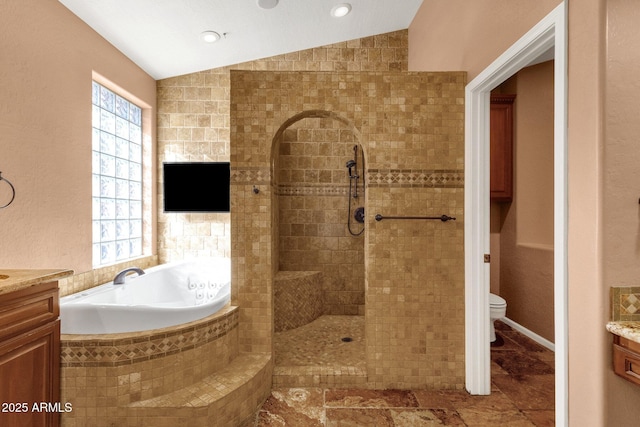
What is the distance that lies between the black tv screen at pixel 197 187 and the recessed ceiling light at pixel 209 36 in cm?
120

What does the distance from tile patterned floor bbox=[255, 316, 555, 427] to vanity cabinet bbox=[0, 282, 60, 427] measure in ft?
3.45

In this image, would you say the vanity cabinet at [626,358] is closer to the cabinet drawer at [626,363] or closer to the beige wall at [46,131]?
the cabinet drawer at [626,363]

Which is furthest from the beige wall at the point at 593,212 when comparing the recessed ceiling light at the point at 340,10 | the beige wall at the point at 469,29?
the recessed ceiling light at the point at 340,10

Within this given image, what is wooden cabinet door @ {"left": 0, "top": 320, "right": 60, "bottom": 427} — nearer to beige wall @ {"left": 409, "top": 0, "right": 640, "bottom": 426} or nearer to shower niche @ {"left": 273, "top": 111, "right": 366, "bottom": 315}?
shower niche @ {"left": 273, "top": 111, "right": 366, "bottom": 315}

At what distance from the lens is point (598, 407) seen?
3.68ft

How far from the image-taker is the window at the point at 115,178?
2764 mm

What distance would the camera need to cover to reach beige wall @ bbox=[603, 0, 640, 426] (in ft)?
3.58

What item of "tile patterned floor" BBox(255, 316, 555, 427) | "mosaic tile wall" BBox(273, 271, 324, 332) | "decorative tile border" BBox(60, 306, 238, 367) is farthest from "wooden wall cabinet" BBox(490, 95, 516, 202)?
"decorative tile border" BBox(60, 306, 238, 367)

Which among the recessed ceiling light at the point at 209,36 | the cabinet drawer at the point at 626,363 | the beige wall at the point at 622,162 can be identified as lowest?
the cabinet drawer at the point at 626,363

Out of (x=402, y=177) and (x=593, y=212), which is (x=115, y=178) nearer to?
(x=402, y=177)

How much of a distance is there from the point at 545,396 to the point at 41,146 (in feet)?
12.3

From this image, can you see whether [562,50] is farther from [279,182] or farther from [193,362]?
[279,182]

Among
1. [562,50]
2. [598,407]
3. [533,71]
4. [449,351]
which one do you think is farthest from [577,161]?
[533,71]

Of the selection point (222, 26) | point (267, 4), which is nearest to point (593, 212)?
point (267, 4)
